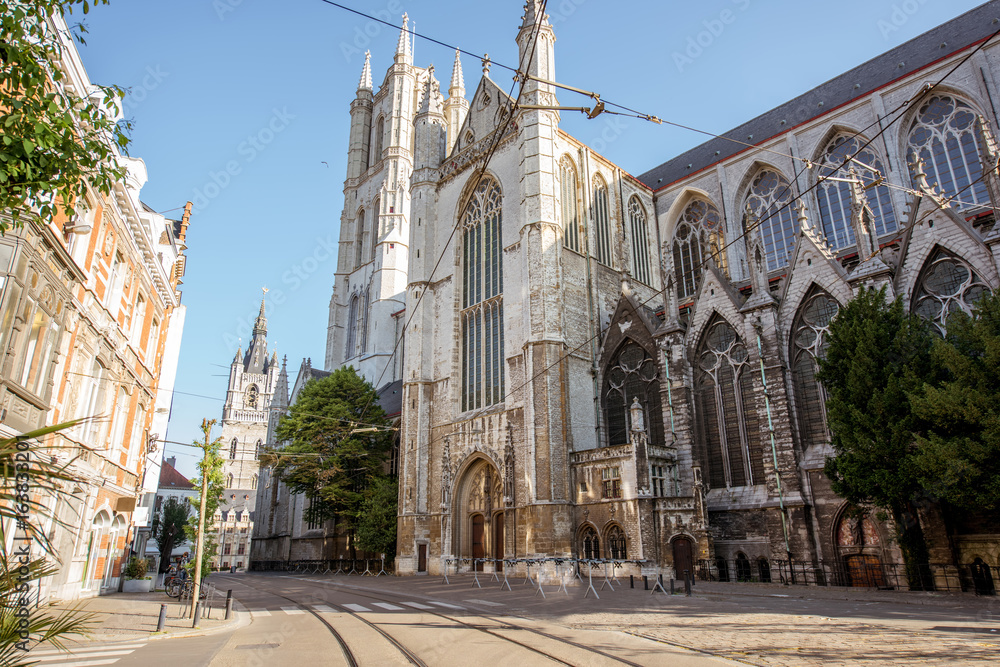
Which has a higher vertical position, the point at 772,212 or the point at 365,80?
the point at 365,80

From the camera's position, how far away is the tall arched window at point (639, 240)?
3416 cm

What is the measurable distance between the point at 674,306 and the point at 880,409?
1099 cm

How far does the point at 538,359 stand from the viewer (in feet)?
86.7

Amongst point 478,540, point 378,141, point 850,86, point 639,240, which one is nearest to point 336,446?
point 478,540

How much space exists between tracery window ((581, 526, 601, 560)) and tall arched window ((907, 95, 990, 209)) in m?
19.5

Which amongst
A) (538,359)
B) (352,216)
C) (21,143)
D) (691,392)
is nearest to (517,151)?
(538,359)

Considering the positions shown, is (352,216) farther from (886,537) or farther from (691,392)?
(886,537)

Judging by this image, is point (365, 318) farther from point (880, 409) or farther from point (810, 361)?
point (880, 409)

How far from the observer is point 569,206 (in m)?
30.4

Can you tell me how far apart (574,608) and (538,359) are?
43.4ft

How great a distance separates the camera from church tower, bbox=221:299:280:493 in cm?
8494

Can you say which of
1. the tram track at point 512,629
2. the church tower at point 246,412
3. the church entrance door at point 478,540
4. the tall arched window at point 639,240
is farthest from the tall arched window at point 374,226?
the tram track at point 512,629

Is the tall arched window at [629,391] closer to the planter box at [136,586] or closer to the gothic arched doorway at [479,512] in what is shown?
the gothic arched doorway at [479,512]

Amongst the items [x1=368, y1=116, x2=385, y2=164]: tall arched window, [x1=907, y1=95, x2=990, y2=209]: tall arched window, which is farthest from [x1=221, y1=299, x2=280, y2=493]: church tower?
[x1=907, y1=95, x2=990, y2=209]: tall arched window
